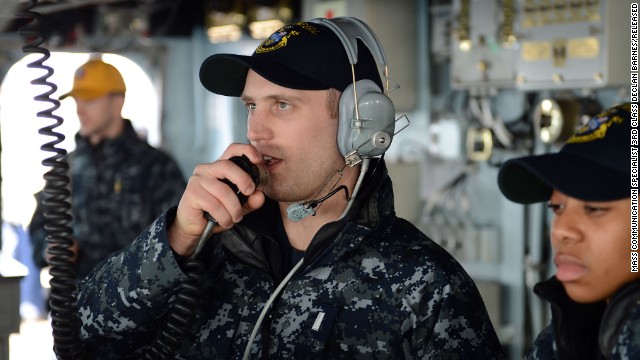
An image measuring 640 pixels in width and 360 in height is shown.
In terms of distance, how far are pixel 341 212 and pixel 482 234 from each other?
11.5 ft

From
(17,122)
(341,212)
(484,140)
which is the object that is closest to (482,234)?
(484,140)

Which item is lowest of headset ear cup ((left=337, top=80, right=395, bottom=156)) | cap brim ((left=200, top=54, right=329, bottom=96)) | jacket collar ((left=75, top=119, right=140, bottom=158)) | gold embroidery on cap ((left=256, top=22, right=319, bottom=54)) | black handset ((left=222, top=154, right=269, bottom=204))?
jacket collar ((left=75, top=119, right=140, bottom=158))

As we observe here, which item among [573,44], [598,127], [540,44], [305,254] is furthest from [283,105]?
[540,44]

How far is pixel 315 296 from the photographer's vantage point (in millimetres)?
1978

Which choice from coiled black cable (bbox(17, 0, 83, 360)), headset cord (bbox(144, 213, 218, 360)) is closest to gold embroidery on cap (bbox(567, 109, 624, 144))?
headset cord (bbox(144, 213, 218, 360))

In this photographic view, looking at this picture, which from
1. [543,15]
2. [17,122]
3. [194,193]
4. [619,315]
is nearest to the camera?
[619,315]

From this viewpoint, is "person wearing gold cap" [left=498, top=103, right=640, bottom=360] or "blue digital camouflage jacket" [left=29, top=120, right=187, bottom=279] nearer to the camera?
"person wearing gold cap" [left=498, top=103, right=640, bottom=360]

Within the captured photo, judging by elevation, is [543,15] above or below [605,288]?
above

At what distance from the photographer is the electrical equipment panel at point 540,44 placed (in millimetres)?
4445

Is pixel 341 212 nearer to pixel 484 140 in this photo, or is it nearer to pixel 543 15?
pixel 543 15

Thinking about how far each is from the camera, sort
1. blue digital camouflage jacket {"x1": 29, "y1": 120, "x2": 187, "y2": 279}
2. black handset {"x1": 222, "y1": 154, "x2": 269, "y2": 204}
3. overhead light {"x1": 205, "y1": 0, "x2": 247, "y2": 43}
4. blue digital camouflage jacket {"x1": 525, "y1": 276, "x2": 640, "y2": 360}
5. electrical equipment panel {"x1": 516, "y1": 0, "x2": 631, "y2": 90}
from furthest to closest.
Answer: overhead light {"x1": 205, "y1": 0, "x2": 247, "y2": 43} < blue digital camouflage jacket {"x1": 29, "y1": 120, "x2": 187, "y2": 279} < electrical equipment panel {"x1": 516, "y1": 0, "x2": 631, "y2": 90} < black handset {"x1": 222, "y1": 154, "x2": 269, "y2": 204} < blue digital camouflage jacket {"x1": 525, "y1": 276, "x2": 640, "y2": 360}

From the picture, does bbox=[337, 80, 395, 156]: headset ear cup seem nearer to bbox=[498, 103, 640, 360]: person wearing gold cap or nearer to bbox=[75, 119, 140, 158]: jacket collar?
bbox=[498, 103, 640, 360]: person wearing gold cap

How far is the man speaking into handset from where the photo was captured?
6.23 ft

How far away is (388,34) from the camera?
5488 mm
